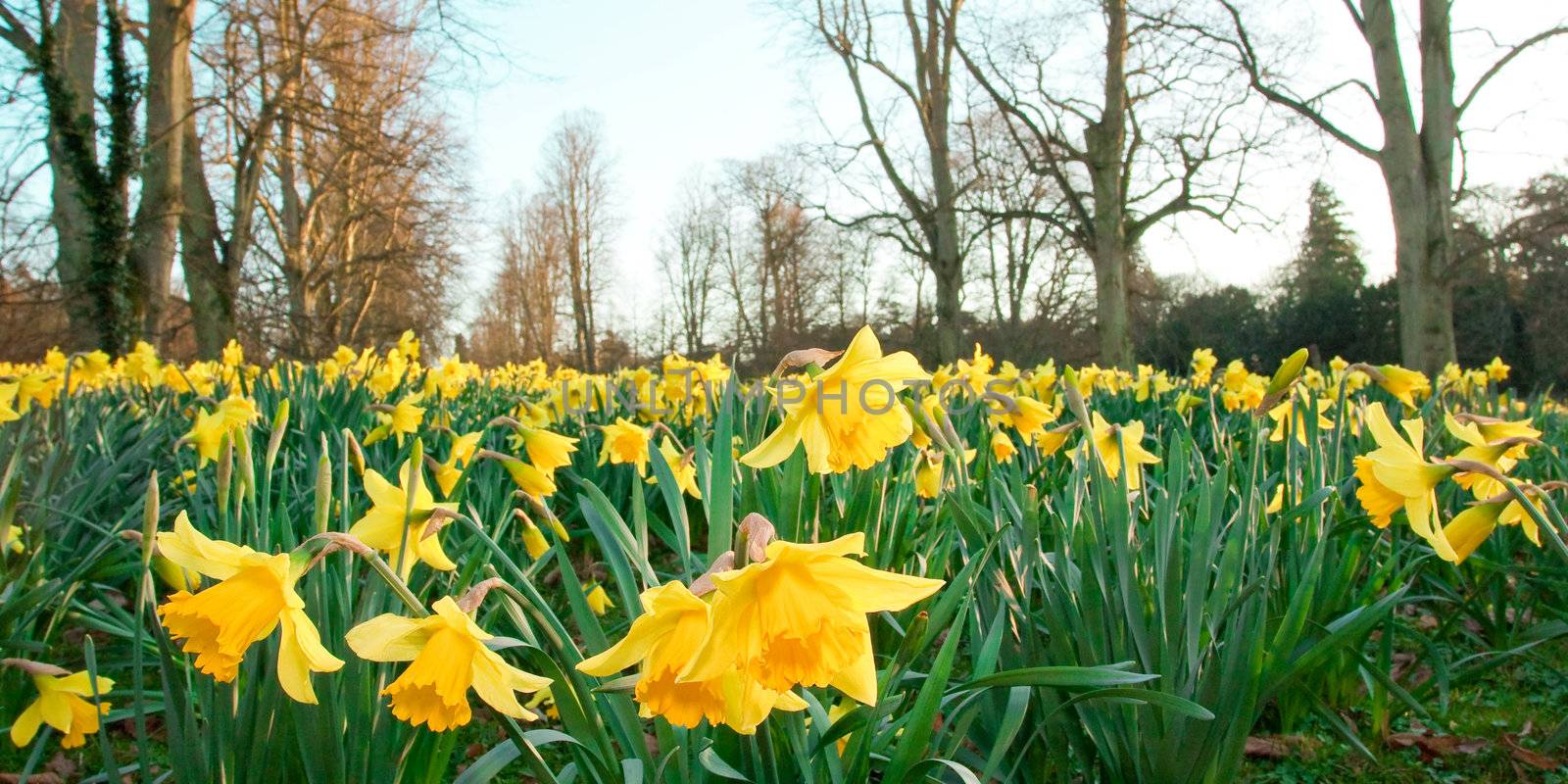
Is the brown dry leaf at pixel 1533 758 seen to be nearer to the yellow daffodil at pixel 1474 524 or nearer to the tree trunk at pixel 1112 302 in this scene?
the yellow daffodil at pixel 1474 524

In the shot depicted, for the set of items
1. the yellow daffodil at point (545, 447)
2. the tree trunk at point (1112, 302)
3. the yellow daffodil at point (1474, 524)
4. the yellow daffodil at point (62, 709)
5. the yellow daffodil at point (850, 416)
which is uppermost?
the tree trunk at point (1112, 302)

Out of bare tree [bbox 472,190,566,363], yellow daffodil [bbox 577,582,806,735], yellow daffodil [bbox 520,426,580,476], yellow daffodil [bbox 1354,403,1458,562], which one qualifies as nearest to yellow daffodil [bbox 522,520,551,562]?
yellow daffodil [bbox 520,426,580,476]

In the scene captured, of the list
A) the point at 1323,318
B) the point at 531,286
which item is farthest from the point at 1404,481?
the point at 531,286

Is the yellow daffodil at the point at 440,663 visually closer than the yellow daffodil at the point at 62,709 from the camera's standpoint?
Yes

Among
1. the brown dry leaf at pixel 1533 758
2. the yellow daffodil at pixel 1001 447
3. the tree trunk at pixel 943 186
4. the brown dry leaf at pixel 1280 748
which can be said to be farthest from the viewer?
the tree trunk at pixel 943 186

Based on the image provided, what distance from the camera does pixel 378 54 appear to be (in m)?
20.4

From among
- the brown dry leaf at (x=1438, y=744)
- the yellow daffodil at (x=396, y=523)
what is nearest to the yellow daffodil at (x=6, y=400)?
the yellow daffodil at (x=396, y=523)

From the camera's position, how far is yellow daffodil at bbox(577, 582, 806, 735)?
0.81m

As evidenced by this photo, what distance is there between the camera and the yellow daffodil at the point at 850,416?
3.60 ft

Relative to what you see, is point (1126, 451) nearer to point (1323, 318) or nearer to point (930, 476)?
point (930, 476)

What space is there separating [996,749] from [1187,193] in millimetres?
13762

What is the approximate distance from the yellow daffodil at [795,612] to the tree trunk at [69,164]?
12506 mm

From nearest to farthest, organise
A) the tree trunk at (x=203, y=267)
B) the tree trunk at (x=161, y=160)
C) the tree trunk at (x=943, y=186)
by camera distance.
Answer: the tree trunk at (x=161, y=160) → the tree trunk at (x=203, y=267) → the tree trunk at (x=943, y=186)

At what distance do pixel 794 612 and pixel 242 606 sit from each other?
57 centimetres
